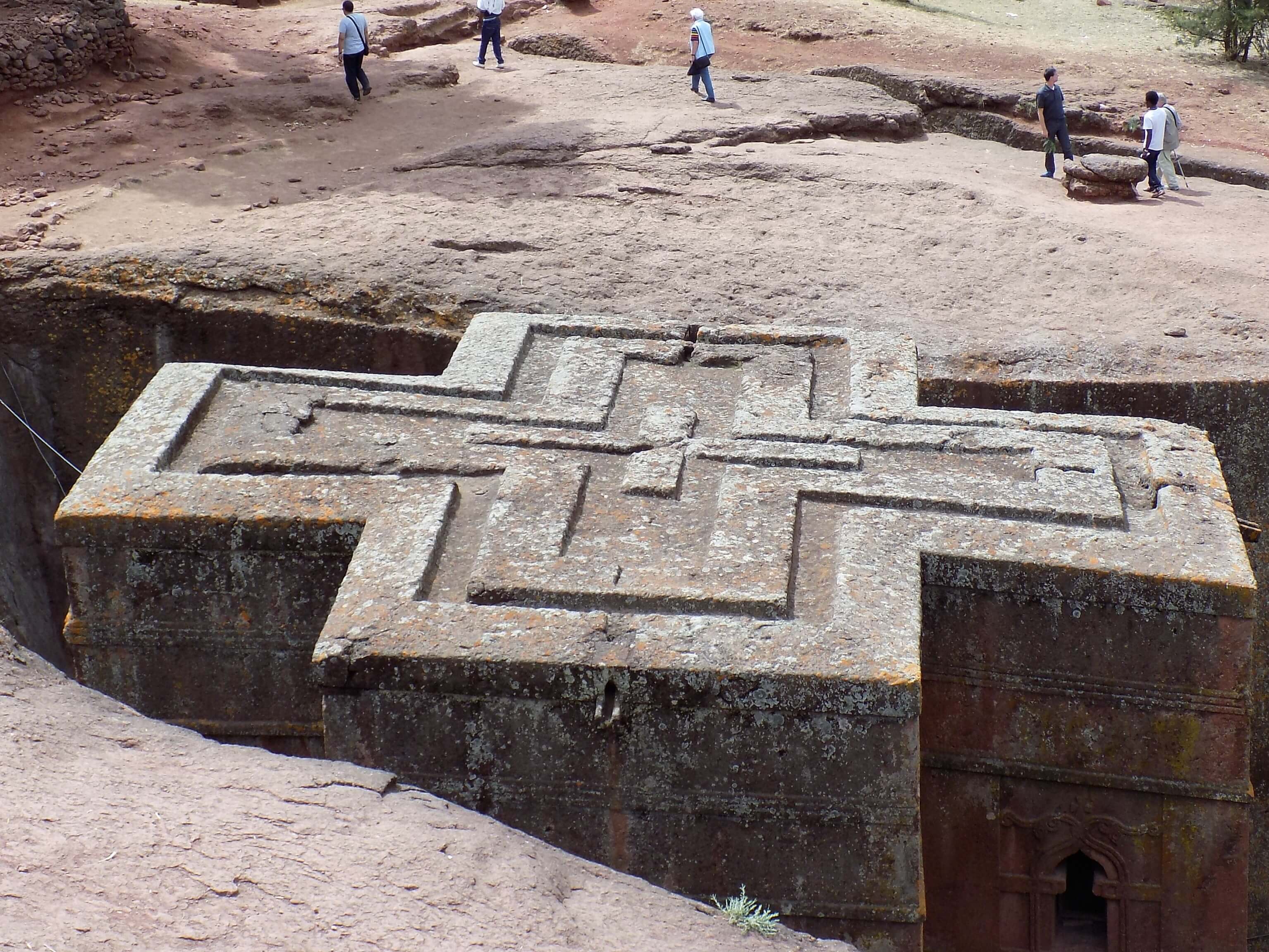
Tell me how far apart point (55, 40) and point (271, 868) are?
395 inches

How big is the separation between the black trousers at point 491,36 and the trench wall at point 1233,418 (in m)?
8.55

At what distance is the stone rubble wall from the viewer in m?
10.5

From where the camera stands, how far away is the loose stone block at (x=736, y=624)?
372cm

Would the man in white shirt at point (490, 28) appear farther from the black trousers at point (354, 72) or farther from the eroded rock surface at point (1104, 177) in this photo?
the eroded rock surface at point (1104, 177)

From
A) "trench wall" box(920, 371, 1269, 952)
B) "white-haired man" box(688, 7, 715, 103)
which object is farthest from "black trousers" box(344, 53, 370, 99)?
"trench wall" box(920, 371, 1269, 952)

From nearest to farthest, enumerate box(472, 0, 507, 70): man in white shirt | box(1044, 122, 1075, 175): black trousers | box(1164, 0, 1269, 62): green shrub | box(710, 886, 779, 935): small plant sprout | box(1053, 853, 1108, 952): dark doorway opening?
1. box(710, 886, 779, 935): small plant sprout
2. box(1053, 853, 1108, 952): dark doorway opening
3. box(1044, 122, 1075, 175): black trousers
4. box(472, 0, 507, 70): man in white shirt
5. box(1164, 0, 1269, 62): green shrub

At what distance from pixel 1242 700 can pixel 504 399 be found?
3026mm

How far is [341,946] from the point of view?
277 centimetres

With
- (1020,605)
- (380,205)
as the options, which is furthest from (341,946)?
(380,205)

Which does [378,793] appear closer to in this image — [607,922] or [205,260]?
[607,922]

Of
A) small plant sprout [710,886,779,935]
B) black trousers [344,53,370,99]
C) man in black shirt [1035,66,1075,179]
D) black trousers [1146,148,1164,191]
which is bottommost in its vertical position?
small plant sprout [710,886,779,935]

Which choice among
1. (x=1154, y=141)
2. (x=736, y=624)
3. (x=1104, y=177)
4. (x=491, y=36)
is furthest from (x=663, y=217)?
(x=491, y=36)

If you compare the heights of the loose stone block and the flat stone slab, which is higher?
the flat stone slab

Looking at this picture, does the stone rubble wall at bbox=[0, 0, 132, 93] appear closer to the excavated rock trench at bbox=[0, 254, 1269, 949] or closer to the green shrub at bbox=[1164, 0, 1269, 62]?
the excavated rock trench at bbox=[0, 254, 1269, 949]
